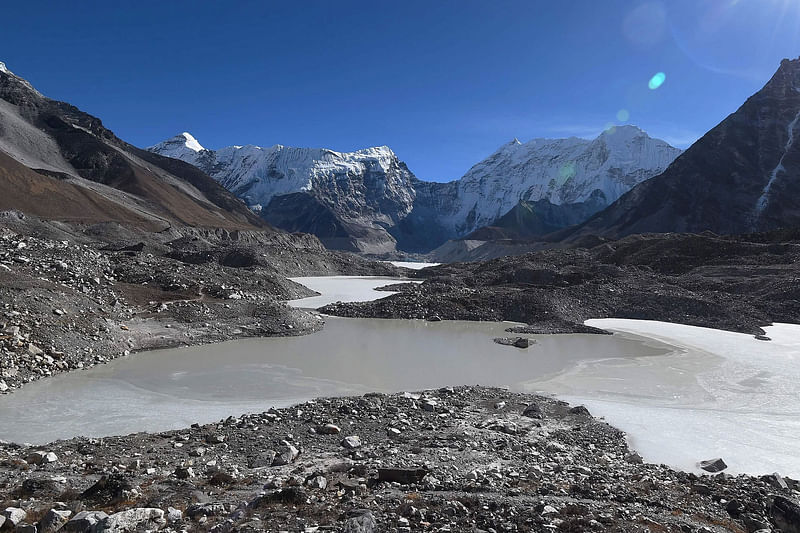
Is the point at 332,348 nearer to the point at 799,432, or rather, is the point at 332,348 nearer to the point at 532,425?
the point at 532,425

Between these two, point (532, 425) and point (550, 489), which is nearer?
point (550, 489)

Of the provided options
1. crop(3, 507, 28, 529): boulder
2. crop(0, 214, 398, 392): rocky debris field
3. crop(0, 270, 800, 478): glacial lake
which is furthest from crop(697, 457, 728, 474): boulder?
crop(0, 214, 398, 392): rocky debris field

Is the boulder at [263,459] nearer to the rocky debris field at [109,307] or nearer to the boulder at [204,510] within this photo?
the boulder at [204,510]

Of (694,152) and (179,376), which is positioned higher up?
(694,152)

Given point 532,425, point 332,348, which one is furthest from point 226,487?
point 332,348

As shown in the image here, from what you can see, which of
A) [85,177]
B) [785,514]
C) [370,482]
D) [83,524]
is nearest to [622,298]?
[785,514]

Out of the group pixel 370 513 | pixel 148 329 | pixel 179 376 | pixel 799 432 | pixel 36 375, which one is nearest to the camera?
pixel 370 513
